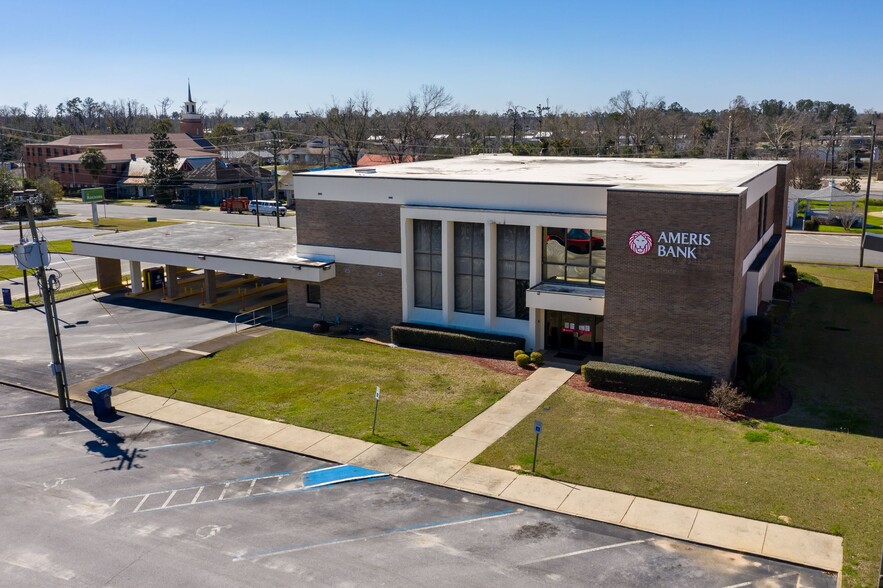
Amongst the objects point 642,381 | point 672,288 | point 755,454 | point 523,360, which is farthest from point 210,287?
point 755,454

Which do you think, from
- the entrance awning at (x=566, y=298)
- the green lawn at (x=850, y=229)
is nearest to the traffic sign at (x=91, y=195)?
the entrance awning at (x=566, y=298)

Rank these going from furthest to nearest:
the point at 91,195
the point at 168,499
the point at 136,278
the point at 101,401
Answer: the point at 91,195 < the point at 136,278 < the point at 101,401 < the point at 168,499

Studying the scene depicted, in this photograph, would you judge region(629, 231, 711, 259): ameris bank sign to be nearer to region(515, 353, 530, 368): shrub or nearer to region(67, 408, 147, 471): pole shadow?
region(515, 353, 530, 368): shrub

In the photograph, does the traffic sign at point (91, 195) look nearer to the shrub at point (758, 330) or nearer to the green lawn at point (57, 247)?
the green lawn at point (57, 247)

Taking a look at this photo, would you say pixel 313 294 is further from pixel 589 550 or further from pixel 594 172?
pixel 589 550

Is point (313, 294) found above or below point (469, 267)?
below

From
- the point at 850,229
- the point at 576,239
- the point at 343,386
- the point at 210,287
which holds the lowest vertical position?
the point at 343,386

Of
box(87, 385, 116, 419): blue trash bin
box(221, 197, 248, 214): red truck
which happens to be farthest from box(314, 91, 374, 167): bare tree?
box(87, 385, 116, 419): blue trash bin

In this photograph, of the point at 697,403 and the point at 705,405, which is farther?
the point at 697,403
